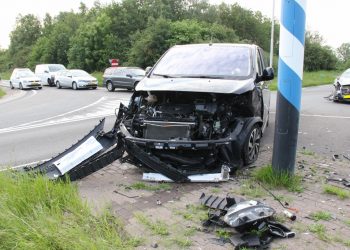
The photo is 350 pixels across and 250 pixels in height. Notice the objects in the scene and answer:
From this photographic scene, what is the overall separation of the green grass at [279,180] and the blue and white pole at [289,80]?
8 centimetres

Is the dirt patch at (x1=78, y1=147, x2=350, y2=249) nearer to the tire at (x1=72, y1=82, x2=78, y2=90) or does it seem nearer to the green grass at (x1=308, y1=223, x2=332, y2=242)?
the green grass at (x1=308, y1=223, x2=332, y2=242)

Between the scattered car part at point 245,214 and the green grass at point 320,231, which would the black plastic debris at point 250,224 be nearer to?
the scattered car part at point 245,214

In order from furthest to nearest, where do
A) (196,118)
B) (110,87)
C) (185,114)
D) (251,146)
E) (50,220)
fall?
(110,87) < (251,146) < (185,114) < (196,118) < (50,220)

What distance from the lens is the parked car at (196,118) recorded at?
17.3ft

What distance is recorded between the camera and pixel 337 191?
484 centimetres

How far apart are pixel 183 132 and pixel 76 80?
24.7 metres

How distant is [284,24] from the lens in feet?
16.0

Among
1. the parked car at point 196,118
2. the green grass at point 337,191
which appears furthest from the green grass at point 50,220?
the green grass at point 337,191

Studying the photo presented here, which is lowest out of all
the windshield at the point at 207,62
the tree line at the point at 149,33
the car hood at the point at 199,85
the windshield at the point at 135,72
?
the windshield at the point at 135,72

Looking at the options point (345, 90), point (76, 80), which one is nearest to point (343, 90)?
point (345, 90)

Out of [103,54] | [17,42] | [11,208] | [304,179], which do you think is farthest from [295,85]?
[17,42]

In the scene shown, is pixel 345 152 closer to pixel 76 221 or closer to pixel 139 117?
pixel 139 117

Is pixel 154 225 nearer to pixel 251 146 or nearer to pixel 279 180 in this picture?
pixel 279 180

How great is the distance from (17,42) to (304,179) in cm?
9945
